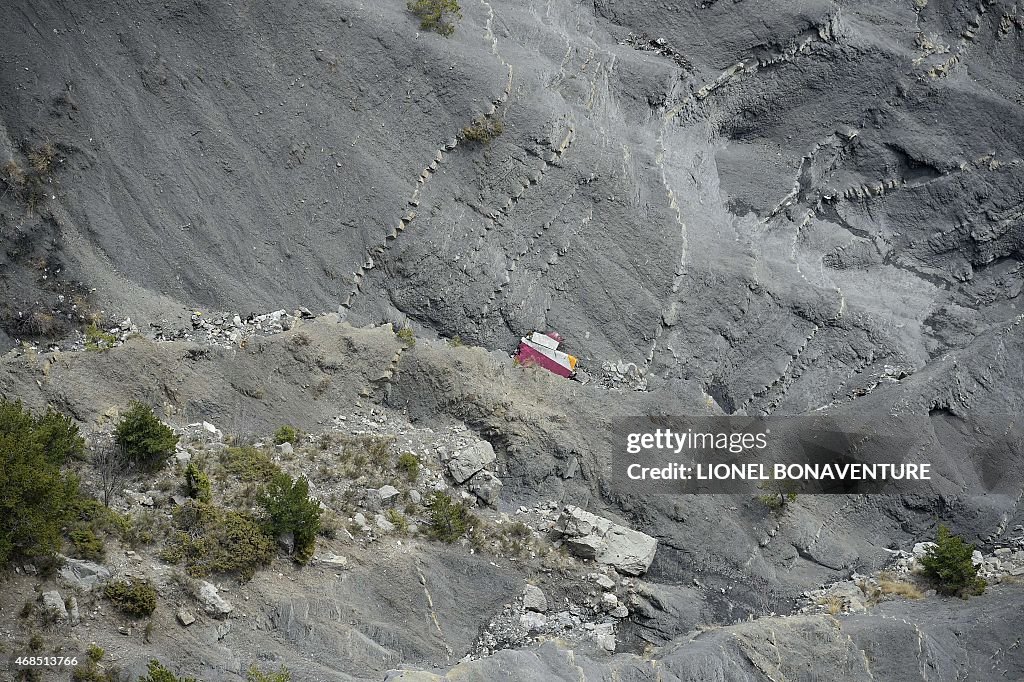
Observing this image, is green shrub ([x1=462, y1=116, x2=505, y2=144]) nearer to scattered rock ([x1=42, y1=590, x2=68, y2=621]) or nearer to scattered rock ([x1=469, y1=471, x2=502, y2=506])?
scattered rock ([x1=469, y1=471, x2=502, y2=506])

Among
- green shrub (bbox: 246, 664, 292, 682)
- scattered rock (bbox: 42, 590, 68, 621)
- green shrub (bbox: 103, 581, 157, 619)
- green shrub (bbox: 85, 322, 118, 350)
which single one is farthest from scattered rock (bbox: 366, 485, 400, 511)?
scattered rock (bbox: 42, 590, 68, 621)

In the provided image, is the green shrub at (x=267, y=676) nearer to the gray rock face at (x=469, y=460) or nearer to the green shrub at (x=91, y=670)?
the green shrub at (x=91, y=670)

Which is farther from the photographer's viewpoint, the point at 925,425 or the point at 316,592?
the point at 925,425

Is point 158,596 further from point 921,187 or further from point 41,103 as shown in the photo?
point 921,187

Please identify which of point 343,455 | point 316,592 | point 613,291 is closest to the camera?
point 316,592

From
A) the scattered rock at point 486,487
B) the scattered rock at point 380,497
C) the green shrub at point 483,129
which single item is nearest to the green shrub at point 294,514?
the scattered rock at point 380,497

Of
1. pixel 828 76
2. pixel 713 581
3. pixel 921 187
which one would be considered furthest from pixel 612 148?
pixel 713 581

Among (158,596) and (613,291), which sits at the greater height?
(613,291)

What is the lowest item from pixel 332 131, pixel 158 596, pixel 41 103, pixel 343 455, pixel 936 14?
pixel 158 596
